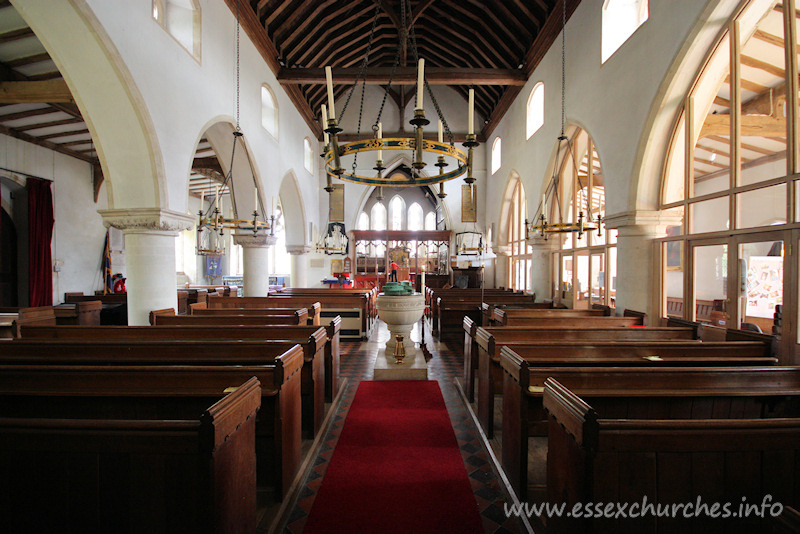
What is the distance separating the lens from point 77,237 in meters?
8.57

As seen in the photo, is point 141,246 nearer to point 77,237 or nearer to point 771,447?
point 771,447

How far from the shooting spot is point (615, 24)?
538cm

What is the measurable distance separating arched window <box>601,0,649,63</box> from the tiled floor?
5.11 meters

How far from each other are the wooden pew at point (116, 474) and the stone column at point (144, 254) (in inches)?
134

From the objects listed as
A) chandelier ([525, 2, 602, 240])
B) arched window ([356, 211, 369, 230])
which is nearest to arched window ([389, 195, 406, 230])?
arched window ([356, 211, 369, 230])

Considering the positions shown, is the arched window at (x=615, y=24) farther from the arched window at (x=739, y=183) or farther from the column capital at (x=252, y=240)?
the column capital at (x=252, y=240)

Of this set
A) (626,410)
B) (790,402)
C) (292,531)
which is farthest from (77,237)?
(790,402)

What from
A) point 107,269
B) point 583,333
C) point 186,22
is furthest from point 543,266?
point 107,269

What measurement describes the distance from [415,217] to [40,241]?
15273 mm

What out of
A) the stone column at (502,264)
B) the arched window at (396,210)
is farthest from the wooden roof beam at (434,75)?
the arched window at (396,210)

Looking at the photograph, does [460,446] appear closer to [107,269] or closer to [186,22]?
[186,22]

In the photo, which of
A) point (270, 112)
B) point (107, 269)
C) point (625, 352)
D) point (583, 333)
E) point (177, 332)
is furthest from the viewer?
point (107, 269)

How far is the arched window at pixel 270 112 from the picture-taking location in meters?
8.25

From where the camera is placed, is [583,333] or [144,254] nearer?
[583,333]
